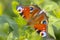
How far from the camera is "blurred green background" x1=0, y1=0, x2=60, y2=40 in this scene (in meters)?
1.32

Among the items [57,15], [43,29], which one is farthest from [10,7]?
[43,29]

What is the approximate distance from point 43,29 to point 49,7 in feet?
1.21

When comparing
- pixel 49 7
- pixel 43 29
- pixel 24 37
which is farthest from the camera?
pixel 49 7

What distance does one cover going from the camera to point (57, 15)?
1.64 metres

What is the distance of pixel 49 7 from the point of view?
1.60 metres

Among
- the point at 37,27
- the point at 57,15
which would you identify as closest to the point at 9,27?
the point at 37,27

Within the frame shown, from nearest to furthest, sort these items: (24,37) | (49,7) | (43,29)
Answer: (43,29), (24,37), (49,7)

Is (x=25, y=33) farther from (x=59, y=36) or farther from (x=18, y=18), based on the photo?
(x=59, y=36)

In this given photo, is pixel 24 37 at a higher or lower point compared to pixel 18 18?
lower

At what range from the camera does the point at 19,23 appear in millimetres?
1416

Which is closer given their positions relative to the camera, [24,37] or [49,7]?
[24,37]

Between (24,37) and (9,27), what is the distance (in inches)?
4.4

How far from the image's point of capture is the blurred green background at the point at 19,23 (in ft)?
4.34

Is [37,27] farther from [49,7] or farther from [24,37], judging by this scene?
[49,7]
